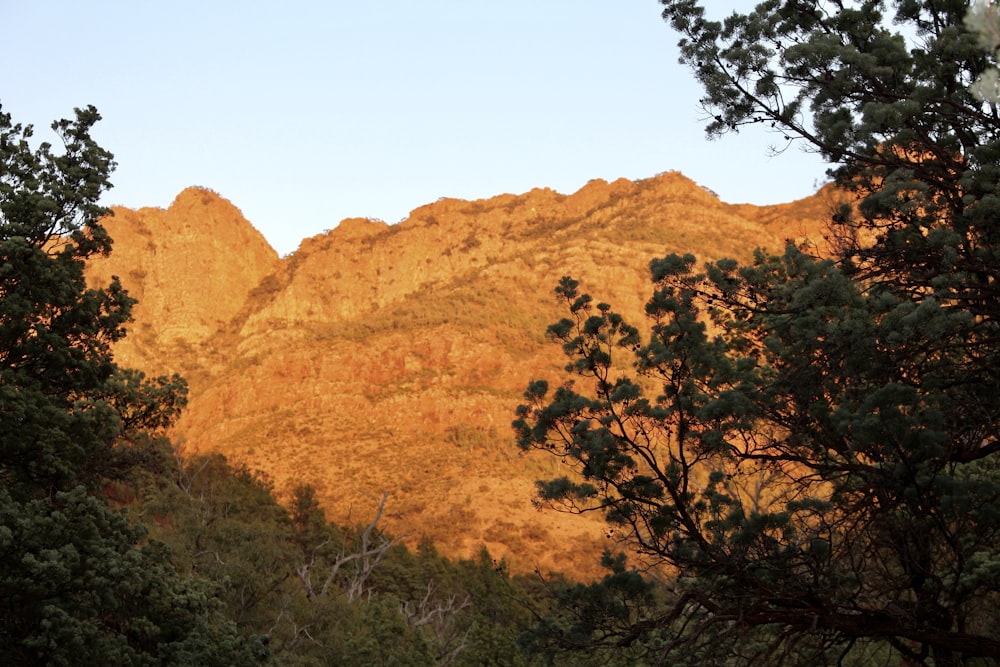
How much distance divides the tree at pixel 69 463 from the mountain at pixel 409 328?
3426 centimetres

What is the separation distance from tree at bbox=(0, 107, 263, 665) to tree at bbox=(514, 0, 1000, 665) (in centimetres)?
445

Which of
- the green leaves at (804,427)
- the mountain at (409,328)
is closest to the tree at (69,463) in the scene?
the green leaves at (804,427)

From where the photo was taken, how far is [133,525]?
10227 mm

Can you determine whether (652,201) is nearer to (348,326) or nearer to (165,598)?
(348,326)

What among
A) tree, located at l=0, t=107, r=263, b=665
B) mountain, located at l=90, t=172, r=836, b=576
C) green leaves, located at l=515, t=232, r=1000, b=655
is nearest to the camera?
green leaves, located at l=515, t=232, r=1000, b=655

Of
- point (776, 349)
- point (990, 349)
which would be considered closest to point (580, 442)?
point (776, 349)

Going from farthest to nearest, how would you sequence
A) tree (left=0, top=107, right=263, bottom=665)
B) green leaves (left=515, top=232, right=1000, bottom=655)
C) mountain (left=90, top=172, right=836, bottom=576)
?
1. mountain (left=90, top=172, right=836, bottom=576)
2. tree (left=0, top=107, right=263, bottom=665)
3. green leaves (left=515, top=232, right=1000, bottom=655)

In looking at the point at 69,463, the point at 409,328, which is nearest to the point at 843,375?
the point at 69,463

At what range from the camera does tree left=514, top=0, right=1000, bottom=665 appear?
263 inches

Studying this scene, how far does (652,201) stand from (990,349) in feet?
262

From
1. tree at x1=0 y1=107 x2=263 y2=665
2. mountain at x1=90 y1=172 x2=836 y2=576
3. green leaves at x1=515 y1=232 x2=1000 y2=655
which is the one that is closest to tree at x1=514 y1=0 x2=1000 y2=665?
green leaves at x1=515 y1=232 x2=1000 y2=655

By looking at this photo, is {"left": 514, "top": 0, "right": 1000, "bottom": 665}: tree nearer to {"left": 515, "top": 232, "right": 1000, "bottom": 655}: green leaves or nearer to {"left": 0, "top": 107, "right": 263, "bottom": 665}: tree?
{"left": 515, "top": 232, "right": 1000, "bottom": 655}: green leaves

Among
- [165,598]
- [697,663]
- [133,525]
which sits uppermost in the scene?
[133,525]

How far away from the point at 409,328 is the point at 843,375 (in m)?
Answer: 64.8
